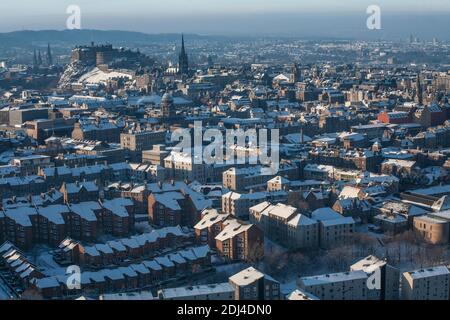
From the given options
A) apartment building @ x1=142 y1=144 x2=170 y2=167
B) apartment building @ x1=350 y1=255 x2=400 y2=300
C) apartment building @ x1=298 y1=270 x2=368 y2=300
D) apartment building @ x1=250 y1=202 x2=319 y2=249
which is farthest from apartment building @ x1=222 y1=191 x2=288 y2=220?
apartment building @ x1=142 y1=144 x2=170 y2=167

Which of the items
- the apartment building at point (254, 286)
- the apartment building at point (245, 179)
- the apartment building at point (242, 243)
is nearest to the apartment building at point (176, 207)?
the apartment building at point (242, 243)

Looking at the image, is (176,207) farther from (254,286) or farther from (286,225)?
(254,286)

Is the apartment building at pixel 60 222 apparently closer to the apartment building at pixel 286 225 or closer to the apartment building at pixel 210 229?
the apartment building at pixel 210 229

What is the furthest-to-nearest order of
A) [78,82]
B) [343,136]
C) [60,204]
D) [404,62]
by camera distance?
[404,62] < [78,82] < [343,136] < [60,204]

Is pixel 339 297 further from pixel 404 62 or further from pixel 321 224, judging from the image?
pixel 404 62

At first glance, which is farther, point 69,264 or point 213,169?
point 213,169

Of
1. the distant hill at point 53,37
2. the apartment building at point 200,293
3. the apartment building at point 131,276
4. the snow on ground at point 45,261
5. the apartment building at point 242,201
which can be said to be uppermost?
the distant hill at point 53,37
